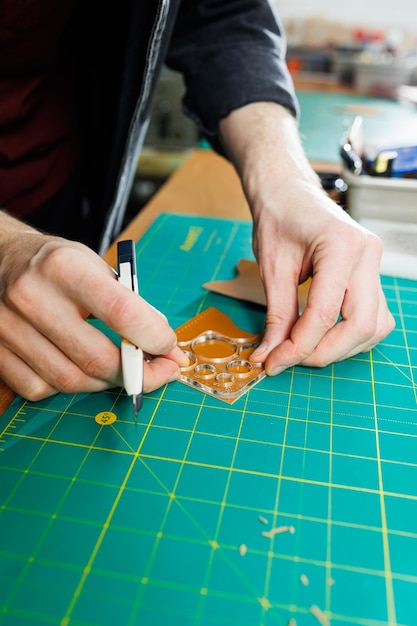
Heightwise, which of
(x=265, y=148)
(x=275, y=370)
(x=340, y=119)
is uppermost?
(x=265, y=148)

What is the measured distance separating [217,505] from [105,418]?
20 centimetres

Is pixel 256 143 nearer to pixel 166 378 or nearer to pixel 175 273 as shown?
pixel 175 273

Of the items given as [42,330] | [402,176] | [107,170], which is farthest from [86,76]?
[42,330]

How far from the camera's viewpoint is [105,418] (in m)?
0.73

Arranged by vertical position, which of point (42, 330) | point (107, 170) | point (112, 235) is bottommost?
point (112, 235)

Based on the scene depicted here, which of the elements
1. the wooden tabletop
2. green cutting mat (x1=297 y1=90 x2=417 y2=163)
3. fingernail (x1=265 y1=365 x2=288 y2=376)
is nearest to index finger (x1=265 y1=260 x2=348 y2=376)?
fingernail (x1=265 y1=365 x2=288 y2=376)

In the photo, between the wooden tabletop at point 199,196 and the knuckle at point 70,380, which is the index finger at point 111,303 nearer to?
the knuckle at point 70,380

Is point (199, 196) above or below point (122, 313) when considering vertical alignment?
below

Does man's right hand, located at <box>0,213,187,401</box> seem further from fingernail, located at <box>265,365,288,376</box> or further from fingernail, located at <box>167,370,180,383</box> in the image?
fingernail, located at <box>265,365,288,376</box>

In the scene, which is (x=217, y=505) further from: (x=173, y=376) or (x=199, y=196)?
(x=199, y=196)

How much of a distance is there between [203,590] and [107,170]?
1.08 metres

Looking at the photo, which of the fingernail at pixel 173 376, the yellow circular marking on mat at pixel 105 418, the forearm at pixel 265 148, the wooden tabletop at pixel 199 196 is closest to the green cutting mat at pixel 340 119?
the wooden tabletop at pixel 199 196

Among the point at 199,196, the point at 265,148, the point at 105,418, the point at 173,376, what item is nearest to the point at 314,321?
the point at 173,376

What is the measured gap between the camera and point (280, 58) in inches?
49.5
